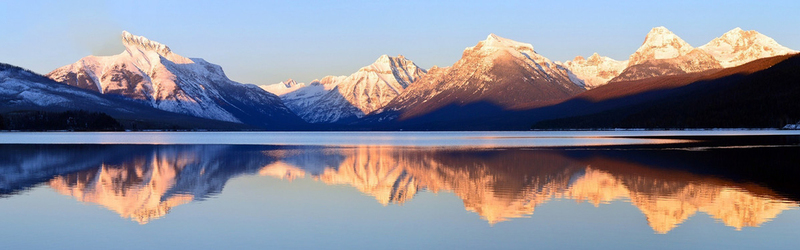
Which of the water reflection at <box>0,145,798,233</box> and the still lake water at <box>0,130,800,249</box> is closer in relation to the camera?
the still lake water at <box>0,130,800,249</box>

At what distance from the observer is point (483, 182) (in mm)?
43875

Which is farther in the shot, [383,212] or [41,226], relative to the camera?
[383,212]

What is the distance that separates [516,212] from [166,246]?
13.7m

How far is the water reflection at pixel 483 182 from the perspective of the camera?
32031 millimetres

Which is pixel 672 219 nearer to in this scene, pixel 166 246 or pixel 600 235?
pixel 600 235

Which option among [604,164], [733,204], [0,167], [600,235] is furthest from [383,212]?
[0,167]

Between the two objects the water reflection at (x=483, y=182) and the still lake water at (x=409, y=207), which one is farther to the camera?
the water reflection at (x=483, y=182)

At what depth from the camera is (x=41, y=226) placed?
27.6 meters

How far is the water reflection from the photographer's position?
1261 inches

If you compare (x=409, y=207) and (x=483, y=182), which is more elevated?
(x=483, y=182)

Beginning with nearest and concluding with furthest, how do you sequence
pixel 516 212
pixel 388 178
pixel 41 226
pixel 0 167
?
1. pixel 41 226
2. pixel 516 212
3. pixel 388 178
4. pixel 0 167

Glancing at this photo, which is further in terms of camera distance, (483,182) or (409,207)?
(483,182)

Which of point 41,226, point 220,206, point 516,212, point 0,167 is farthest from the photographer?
point 0,167

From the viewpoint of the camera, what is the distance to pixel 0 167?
57.8 metres
